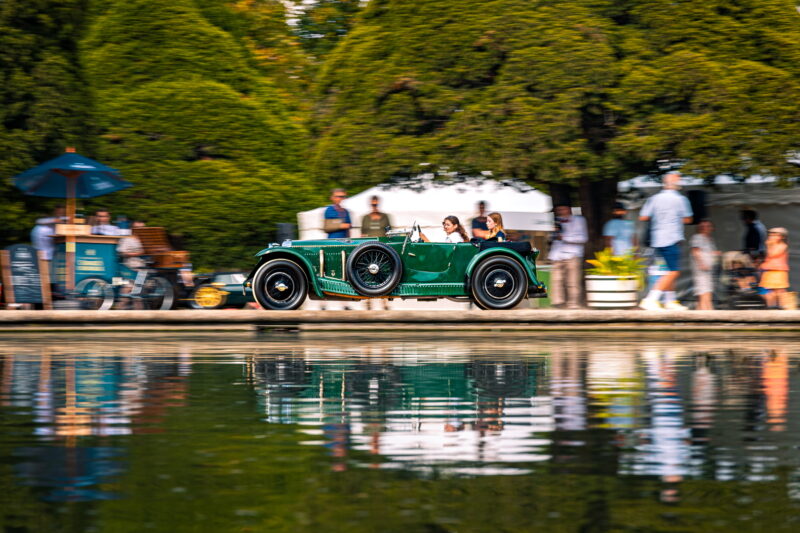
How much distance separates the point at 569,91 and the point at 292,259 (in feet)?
23.0

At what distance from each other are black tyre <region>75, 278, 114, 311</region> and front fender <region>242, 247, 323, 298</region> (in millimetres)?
2772

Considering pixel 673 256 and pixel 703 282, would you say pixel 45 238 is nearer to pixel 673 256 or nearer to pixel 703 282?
pixel 673 256

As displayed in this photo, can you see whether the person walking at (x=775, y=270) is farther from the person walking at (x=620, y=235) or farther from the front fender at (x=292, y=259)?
the front fender at (x=292, y=259)

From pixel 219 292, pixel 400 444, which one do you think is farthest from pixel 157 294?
pixel 400 444

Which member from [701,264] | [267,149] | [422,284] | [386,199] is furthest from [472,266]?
[267,149]

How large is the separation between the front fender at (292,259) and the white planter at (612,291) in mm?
3960

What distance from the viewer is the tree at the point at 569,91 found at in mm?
23469

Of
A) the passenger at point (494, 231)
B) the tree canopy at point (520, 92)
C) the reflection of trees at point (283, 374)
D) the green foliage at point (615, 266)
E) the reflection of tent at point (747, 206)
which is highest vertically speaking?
the tree canopy at point (520, 92)

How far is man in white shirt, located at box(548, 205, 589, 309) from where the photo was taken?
21500 millimetres

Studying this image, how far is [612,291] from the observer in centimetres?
1972

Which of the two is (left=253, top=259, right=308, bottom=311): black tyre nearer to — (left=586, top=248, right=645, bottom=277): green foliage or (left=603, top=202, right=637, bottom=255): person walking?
(left=586, top=248, right=645, bottom=277): green foliage

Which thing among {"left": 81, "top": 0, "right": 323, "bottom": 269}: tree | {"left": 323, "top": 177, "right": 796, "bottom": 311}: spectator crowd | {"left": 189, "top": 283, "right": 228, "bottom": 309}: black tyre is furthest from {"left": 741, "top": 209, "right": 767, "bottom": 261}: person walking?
{"left": 81, "top": 0, "right": 323, "bottom": 269}: tree

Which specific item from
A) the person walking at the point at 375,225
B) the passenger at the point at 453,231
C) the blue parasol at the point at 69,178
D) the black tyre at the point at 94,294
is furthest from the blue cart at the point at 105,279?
the passenger at the point at 453,231

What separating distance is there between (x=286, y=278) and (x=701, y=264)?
6.23 meters
